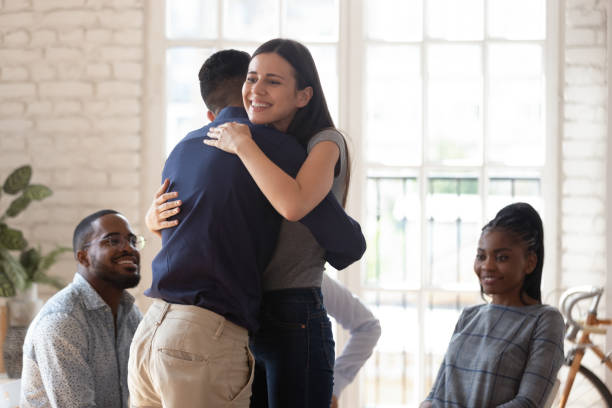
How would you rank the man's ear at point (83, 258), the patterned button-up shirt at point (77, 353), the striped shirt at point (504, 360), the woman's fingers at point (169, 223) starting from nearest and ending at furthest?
the woman's fingers at point (169, 223), the striped shirt at point (504, 360), the patterned button-up shirt at point (77, 353), the man's ear at point (83, 258)

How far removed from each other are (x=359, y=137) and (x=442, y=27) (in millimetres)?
736

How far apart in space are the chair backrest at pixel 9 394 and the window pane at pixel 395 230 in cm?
188

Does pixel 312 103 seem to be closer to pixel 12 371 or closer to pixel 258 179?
pixel 258 179

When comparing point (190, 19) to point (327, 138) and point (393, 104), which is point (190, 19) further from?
point (327, 138)

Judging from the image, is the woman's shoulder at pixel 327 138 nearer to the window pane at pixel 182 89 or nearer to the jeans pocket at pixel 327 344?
the jeans pocket at pixel 327 344

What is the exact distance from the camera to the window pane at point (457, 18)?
13.3ft

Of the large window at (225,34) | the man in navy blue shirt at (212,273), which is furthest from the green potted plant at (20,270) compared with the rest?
the man in navy blue shirt at (212,273)

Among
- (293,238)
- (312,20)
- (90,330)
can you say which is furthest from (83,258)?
(312,20)

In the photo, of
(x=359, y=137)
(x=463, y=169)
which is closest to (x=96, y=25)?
(x=359, y=137)

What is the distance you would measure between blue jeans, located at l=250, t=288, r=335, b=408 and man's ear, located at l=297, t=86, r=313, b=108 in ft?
1.38

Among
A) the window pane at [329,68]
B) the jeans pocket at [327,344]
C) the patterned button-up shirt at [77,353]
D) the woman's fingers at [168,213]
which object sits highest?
the window pane at [329,68]

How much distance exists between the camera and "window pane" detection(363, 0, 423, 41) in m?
4.07

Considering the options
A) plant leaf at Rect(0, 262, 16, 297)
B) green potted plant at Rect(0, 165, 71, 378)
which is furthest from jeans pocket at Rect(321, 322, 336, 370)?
plant leaf at Rect(0, 262, 16, 297)

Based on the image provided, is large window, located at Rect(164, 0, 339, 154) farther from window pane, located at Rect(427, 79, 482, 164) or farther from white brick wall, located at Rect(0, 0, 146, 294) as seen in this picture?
window pane, located at Rect(427, 79, 482, 164)
